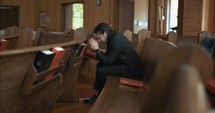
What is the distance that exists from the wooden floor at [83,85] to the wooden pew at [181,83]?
9.49 ft

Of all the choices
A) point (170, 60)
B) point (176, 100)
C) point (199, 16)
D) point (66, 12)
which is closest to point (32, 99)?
point (170, 60)

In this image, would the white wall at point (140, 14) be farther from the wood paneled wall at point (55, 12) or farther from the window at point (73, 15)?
the window at point (73, 15)

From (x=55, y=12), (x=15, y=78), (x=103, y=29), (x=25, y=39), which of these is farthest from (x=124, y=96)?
(x=55, y=12)

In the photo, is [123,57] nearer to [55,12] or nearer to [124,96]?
[124,96]

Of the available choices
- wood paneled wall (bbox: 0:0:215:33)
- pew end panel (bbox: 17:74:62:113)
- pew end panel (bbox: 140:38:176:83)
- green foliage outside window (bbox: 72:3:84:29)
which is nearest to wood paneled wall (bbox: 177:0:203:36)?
wood paneled wall (bbox: 0:0:215:33)

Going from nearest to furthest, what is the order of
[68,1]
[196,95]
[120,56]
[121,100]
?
[196,95] < [121,100] < [120,56] < [68,1]

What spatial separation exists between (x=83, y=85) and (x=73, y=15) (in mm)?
8558

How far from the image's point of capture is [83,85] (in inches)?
195

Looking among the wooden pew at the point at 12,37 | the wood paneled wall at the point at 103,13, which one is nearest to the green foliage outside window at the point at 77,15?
the wood paneled wall at the point at 103,13

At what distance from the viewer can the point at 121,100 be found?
7.34 feet

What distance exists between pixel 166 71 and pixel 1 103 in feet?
3.12

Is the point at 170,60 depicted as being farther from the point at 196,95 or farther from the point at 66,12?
the point at 66,12

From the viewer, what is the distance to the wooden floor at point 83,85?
351 centimetres

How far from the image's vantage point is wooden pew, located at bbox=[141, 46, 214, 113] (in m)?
0.47
